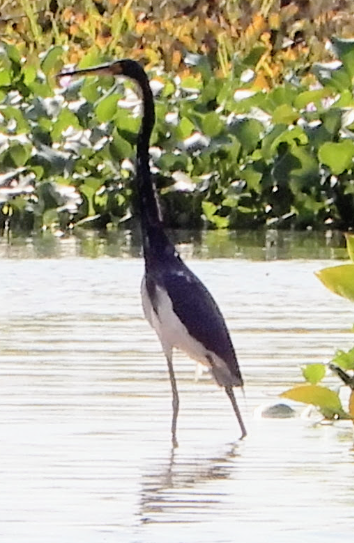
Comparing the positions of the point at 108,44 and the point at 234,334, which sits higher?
the point at 108,44

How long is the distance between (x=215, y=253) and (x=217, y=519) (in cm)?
760

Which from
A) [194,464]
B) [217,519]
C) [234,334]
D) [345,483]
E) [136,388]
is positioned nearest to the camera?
[217,519]

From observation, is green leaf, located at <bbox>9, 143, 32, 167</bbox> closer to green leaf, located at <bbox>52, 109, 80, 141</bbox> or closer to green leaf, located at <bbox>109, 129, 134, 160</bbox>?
green leaf, located at <bbox>52, 109, 80, 141</bbox>

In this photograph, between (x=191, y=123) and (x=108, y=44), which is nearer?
(x=191, y=123)

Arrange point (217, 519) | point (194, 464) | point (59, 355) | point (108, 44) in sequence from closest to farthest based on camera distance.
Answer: point (217, 519) → point (194, 464) → point (59, 355) → point (108, 44)

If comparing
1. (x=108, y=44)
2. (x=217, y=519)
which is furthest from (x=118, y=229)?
(x=217, y=519)

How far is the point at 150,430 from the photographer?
7211 millimetres

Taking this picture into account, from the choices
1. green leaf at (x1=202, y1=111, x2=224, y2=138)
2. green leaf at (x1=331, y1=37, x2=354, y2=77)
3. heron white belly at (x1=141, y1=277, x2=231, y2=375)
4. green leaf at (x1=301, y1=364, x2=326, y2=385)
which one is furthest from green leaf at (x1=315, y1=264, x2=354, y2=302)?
green leaf at (x1=331, y1=37, x2=354, y2=77)

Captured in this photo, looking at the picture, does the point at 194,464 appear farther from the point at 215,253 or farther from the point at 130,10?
the point at 130,10

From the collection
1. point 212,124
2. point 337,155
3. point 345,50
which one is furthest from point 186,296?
point 345,50

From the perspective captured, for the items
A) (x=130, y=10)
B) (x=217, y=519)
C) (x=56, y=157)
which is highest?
(x=130, y=10)

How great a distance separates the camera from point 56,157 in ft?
51.2

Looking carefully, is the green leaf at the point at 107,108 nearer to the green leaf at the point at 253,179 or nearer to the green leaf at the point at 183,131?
the green leaf at the point at 183,131

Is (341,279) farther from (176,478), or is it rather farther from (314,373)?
(314,373)
